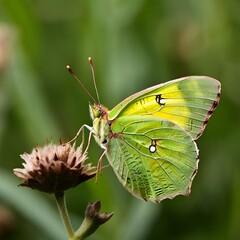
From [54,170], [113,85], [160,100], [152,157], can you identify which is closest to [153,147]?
[152,157]

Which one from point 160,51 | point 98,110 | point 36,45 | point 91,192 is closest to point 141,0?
point 160,51

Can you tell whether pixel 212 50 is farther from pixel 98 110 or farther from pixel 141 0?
pixel 98 110

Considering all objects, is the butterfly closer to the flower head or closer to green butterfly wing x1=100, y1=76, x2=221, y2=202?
green butterfly wing x1=100, y1=76, x2=221, y2=202

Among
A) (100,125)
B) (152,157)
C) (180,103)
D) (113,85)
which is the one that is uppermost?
(113,85)

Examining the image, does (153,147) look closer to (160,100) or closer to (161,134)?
(161,134)

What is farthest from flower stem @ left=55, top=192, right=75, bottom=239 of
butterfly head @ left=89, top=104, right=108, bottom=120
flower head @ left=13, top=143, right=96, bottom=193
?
butterfly head @ left=89, top=104, right=108, bottom=120

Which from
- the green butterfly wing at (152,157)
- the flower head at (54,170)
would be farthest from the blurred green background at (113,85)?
the flower head at (54,170)
